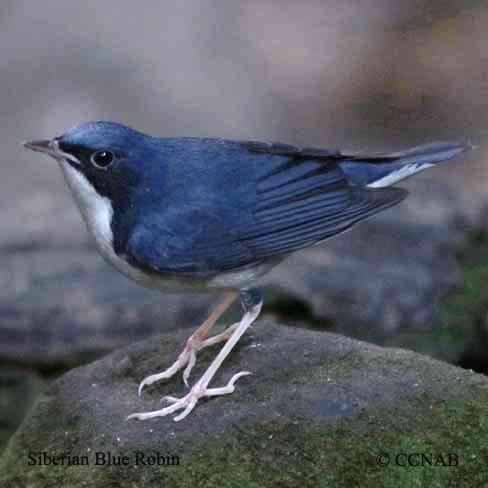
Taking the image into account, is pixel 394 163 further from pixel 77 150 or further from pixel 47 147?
pixel 47 147

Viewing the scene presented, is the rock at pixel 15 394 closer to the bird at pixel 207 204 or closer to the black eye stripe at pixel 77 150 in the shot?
the bird at pixel 207 204

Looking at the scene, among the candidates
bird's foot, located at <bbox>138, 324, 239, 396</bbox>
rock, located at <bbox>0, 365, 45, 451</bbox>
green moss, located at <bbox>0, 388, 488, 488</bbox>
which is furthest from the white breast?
rock, located at <bbox>0, 365, 45, 451</bbox>

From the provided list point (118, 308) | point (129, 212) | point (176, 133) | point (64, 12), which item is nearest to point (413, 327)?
point (118, 308)

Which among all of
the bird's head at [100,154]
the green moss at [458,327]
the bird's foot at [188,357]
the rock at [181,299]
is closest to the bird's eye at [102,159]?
the bird's head at [100,154]

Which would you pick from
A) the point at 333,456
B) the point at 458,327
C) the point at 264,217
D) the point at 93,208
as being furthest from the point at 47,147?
the point at 458,327

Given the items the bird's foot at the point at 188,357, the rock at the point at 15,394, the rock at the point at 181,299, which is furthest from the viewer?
the rock at the point at 181,299

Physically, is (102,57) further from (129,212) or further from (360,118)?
(129,212)

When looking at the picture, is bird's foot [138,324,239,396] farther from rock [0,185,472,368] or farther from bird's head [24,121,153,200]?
Result: rock [0,185,472,368]
